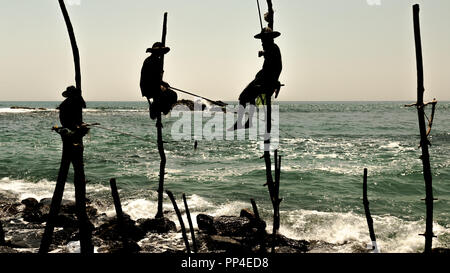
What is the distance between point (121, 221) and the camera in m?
5.36

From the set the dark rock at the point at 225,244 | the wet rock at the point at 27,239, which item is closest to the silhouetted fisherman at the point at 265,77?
the dark rock at the point at 225,244

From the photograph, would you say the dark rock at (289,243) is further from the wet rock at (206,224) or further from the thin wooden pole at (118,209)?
the thin wooden pole at (118,209)

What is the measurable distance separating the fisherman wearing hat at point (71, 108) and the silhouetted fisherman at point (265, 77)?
5.80ft

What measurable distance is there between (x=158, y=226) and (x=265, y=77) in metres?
8.89

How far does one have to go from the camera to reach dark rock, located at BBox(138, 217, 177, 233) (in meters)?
12.0

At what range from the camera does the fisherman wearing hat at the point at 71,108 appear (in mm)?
4512

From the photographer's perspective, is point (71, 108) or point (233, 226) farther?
point (233, 226)

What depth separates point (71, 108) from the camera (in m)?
4.56

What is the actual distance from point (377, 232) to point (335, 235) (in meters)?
1.38

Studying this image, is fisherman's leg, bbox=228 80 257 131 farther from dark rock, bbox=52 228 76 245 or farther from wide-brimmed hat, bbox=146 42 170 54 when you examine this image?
dark rock, bbox=52 228 76 245

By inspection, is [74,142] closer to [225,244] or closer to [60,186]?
[60,186]

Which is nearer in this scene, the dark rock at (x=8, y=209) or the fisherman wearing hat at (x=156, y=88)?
the fisherman wearing hat at (x=156, y=88)

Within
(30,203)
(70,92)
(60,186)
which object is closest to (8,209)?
(30,203)
